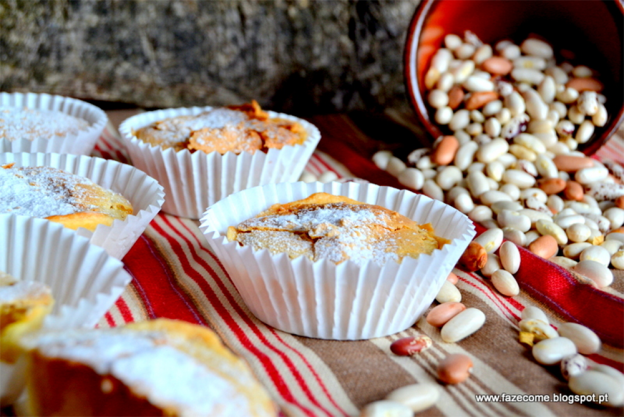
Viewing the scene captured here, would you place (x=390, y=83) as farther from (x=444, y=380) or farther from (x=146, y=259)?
(x=444, y=380)

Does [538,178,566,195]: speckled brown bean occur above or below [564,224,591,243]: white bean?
above

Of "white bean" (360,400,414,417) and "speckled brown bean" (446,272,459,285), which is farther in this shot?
"speckled brown bean" (446,272,459,285)

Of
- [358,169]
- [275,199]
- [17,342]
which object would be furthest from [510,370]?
[358,169]

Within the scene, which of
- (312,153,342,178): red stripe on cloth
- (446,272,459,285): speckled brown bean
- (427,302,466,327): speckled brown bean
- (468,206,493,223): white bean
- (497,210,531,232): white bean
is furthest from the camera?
(312,153,342,178): red stripe on cloth

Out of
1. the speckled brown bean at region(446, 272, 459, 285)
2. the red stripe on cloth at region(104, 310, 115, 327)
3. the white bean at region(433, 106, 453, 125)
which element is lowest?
the red stripe on cloth at region(104, 310, 115, 327)

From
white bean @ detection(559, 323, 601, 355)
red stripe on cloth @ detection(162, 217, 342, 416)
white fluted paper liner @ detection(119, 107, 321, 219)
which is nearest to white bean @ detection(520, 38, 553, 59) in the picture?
white fluted paper liner @ detection(119, 107, 321, 219)

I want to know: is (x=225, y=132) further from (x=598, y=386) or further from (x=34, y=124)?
(x=598, y=386)

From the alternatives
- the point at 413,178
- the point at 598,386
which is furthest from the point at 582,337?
the point at 413,178

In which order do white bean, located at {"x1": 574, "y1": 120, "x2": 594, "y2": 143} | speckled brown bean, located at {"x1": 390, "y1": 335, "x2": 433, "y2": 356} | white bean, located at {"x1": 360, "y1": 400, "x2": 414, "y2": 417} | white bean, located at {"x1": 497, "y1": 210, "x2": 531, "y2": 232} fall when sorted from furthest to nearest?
1. white bean, located at {"x1": 574, "y1": 120, "x2": 594, "y2": 143}
2. white bean, located at {"x1": 497, "y1": 210, "x2": 531, "y2": 232}
3. speckled brown bean, located at {"x1": 390, "y1": 335, "x2": 433, "y2": 356}
4. white bean, located at {"x1": 360, "y1": 400, "x2": 414, "y2": 417}

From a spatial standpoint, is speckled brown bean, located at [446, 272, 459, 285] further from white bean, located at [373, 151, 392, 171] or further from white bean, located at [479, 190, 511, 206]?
white bean, located at [373, 151, 392, 171]
